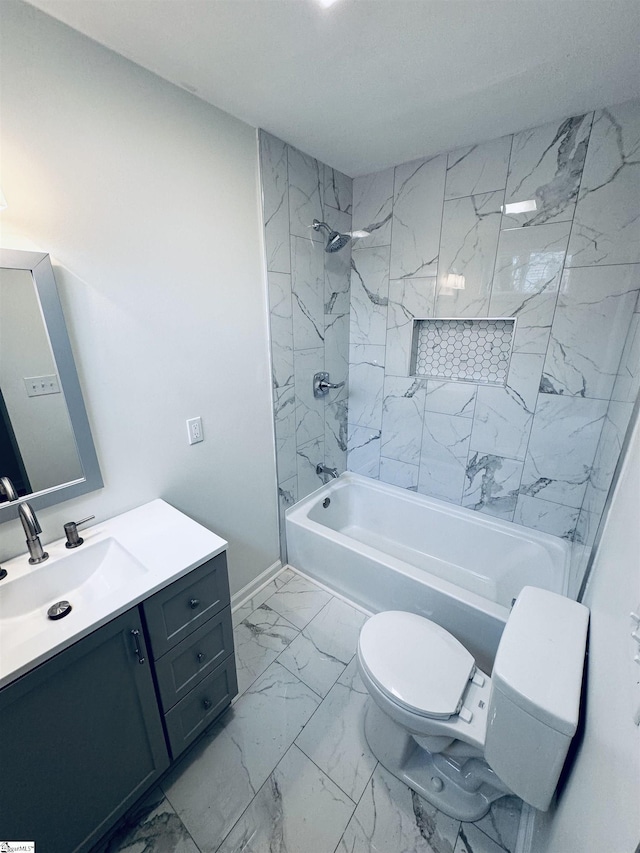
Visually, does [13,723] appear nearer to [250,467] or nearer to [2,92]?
[250,467]

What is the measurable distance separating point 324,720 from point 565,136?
279 centimetres

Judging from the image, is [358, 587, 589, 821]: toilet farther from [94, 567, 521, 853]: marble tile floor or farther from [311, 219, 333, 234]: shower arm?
[311, 219, 333, 234]: shower arm

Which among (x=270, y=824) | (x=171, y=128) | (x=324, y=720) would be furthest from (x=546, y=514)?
(x=171, y=128)

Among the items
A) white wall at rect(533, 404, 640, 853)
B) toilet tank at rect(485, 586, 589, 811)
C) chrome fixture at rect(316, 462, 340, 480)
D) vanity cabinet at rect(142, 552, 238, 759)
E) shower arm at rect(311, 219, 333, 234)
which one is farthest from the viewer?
chrome fixture at rect(316, 462, 340, 480)

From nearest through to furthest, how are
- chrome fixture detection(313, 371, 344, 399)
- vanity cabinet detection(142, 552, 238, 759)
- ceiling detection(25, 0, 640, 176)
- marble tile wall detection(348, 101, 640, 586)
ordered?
ceiling detection(25, 0, 640, 176) → vanity cabinet detection(142, 552, 238, 759) → marble tile wall detection(348, 101, 640, 586) → chrome fixture detection(313, 371, 344, 399)

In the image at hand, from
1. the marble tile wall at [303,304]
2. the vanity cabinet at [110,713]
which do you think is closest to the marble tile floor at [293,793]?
the vanity cabinet at [110,713]

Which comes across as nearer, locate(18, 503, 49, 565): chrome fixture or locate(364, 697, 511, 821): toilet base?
locate(18, 503, 49, 565): chrome fixture

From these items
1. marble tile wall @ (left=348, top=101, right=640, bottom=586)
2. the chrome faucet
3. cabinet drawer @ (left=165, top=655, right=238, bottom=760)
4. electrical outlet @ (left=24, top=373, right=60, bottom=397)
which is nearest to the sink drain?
the chrome faucet

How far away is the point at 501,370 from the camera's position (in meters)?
1.98

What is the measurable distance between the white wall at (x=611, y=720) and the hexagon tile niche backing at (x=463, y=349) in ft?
3.65

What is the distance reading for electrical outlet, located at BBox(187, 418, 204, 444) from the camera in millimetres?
1552

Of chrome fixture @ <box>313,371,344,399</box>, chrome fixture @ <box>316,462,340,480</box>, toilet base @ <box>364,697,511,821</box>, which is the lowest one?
toilet base @ <box>364,697,511,821</box>

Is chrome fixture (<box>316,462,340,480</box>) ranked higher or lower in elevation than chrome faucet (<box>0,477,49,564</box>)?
lower

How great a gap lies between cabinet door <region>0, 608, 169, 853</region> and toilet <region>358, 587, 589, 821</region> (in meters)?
0.79
